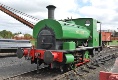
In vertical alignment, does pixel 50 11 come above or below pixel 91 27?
above

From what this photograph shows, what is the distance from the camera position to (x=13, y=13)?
2605 cm

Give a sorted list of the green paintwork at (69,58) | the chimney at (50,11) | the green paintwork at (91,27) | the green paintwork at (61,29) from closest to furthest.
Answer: the green paintwork at (69,58) → the green paintwork at (61,29) → the chimney at (50,11) → the green paintwork at (91,27)

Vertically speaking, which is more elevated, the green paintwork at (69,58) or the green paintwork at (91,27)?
the green paintwork at (91,27)

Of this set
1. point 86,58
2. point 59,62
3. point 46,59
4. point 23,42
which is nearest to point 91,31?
point 86,58

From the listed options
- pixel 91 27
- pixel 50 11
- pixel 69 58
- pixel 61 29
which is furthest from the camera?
pixel 91 27

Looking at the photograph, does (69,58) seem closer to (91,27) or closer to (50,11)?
(50,11)

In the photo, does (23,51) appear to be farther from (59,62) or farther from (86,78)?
(86,78)

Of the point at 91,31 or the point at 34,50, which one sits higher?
the point at 91,31

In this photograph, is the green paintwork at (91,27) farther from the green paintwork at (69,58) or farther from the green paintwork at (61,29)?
the green paintwork at (69,58)

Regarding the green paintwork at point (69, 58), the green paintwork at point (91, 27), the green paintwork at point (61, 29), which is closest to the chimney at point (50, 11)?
the green paintwork at point (61, 29)

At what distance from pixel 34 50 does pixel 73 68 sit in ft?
7.01

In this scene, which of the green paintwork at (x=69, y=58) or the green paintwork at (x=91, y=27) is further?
the green paintwork at (x=91, y=27)

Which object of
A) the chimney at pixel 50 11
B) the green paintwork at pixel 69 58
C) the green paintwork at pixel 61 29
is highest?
the chimney at pixel 50 11

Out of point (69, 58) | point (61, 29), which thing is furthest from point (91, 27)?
point (69, 58)
